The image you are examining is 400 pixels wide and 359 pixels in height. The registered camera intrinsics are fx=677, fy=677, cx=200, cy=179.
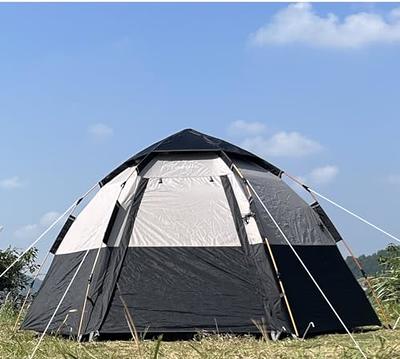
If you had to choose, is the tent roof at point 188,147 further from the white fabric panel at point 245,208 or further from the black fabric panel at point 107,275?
the black fabric panel at point 107,275

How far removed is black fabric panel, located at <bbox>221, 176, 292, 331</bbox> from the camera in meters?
7.15

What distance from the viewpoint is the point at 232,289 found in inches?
289

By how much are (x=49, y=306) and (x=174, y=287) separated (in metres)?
1.74

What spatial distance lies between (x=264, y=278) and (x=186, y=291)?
86 cm

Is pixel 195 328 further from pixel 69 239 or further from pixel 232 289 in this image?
pixel 69 239

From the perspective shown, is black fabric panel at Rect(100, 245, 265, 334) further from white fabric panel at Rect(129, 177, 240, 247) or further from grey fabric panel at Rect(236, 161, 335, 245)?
grey fabric panel at Rect(236, 161, 335, 245)

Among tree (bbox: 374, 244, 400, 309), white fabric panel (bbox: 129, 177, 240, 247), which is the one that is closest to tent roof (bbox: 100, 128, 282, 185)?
white fabric panel (bbox: 129, 177, 240, 247)

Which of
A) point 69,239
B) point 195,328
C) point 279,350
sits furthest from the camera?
point 69,239

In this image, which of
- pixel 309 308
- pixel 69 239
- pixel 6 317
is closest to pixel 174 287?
pixel 309 308

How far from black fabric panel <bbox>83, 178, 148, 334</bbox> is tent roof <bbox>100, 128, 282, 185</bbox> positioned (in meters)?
0.70

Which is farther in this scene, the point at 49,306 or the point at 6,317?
the point at 6,317

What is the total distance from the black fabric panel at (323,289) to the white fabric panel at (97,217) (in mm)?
1897

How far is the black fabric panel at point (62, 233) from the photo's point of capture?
9219 millimetres

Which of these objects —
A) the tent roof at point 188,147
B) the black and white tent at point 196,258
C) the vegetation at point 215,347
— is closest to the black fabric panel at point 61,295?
the black and white tent at point 196,258
